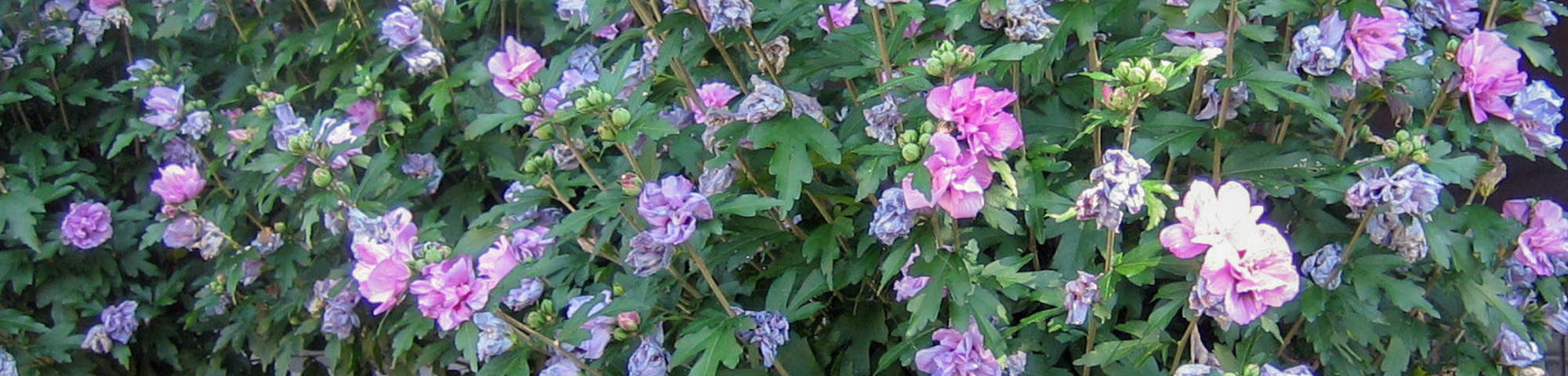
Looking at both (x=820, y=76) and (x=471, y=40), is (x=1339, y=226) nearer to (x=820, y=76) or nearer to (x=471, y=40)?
(x=820, y=76)

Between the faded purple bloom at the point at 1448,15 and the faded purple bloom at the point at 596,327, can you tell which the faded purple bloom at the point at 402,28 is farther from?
the faded purple bloom at the point at 1448,15

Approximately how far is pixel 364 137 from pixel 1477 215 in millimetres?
1826

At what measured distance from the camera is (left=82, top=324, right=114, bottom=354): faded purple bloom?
280cm

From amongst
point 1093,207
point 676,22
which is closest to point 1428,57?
point 1093,207

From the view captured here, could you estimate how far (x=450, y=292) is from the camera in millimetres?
1745

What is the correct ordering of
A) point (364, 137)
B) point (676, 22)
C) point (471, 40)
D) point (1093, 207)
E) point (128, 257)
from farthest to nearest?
point (128, 257), point (471, 40), point (364, 137), point (676, 22), point (1093, 207)

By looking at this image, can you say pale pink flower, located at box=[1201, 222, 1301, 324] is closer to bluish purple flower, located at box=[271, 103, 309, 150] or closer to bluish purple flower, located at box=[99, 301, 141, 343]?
bluish purple flower, located at box=[271, 103, 309, 150]

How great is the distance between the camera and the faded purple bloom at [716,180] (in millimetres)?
1772

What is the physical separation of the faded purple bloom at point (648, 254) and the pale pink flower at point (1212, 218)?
25.0 inches

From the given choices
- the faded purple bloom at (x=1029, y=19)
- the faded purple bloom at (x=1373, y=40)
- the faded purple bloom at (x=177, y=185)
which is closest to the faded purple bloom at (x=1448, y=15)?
the faded purple bloom at (x=1373, y=40)

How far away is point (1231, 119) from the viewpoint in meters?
1.83

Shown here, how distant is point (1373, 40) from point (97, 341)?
2.55m

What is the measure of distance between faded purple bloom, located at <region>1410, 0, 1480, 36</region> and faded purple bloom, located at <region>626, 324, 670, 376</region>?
1134 mm

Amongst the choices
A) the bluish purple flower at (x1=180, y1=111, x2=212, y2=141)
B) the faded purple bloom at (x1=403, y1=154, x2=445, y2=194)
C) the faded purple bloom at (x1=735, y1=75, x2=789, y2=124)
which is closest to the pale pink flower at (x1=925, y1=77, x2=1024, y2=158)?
the faded purple bloom at (x1=735, y1=75, x2=789, y2=124)
